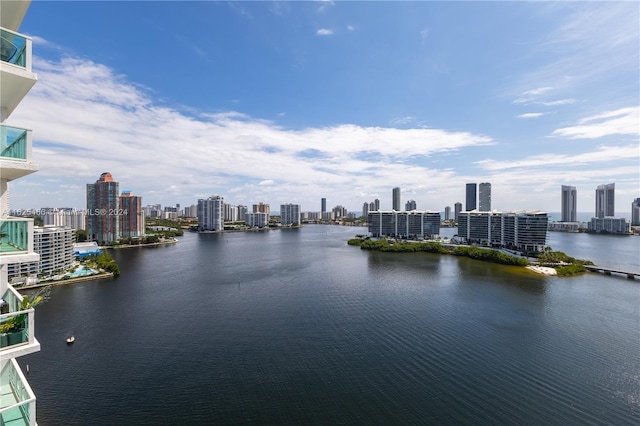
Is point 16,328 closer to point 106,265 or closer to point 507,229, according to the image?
point 106,265

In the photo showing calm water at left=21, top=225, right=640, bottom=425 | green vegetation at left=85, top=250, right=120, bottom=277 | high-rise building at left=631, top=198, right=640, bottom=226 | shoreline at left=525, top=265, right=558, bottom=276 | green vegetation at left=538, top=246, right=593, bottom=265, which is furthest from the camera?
high-rise building at left=631, top=198, right=640, bottom=226

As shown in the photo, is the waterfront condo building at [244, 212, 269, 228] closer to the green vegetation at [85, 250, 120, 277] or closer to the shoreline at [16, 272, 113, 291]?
the green vegetation at [85, 250, 120, 277]

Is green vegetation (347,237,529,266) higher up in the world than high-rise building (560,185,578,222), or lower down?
lower down

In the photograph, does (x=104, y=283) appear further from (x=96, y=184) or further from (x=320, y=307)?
(x=96, y=184)

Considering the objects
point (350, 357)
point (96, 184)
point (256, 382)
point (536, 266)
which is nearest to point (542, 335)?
point (350, 357)

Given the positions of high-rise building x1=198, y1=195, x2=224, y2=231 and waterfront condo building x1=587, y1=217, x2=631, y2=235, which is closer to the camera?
waterfront condo building x1=587, y1=217, x2=631, y2=235

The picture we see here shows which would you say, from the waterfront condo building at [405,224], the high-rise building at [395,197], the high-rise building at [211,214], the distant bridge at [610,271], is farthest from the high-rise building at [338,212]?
the distant bridge at [610,271]

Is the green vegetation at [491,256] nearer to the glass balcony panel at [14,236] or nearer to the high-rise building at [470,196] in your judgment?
the glass balcony panel at [14,236]

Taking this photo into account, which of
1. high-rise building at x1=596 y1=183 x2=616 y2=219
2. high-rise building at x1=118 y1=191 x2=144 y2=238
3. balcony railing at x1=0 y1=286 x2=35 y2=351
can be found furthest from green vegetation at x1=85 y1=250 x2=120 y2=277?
high-rise building at x1=596 y1=183 x2=616 y2=219
